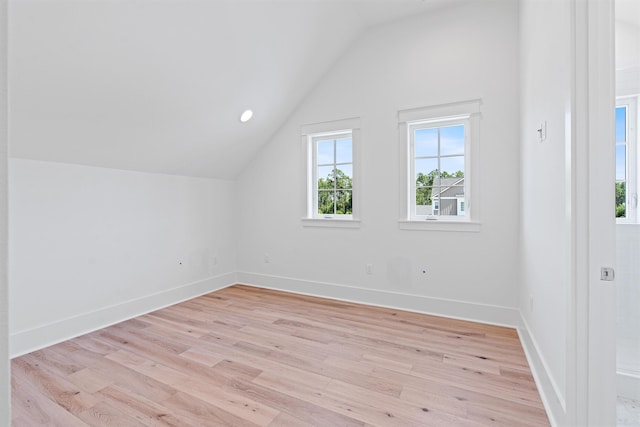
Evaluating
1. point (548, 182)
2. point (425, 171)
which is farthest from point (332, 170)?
point (548, 182)

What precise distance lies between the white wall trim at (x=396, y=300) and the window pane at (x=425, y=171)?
1.15 m

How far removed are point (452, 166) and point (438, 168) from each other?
0.13 meters

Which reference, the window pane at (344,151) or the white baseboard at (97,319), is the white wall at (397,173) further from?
the white baseboard at (97,319)

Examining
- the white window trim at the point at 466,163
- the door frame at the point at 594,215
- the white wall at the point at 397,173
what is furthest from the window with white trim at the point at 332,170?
the door frame at the point at 594,215

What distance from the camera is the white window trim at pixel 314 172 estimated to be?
3.40 m

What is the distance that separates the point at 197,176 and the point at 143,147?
2.97ft

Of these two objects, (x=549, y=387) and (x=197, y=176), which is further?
(x=197, y=176)

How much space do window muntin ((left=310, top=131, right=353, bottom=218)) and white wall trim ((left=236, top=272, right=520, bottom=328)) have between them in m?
0.84

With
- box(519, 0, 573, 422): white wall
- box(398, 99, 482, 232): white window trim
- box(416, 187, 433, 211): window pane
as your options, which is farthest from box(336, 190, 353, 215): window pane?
box(519, 0, 573, 422): white wall

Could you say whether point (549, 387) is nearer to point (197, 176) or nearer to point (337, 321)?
point (337, 321)

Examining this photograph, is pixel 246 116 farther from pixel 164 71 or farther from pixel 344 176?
pixel 344 176

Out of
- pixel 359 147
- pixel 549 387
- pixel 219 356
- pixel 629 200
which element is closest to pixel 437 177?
pixel 359 147

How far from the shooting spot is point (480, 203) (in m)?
2.86

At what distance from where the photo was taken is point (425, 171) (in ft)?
10.5
